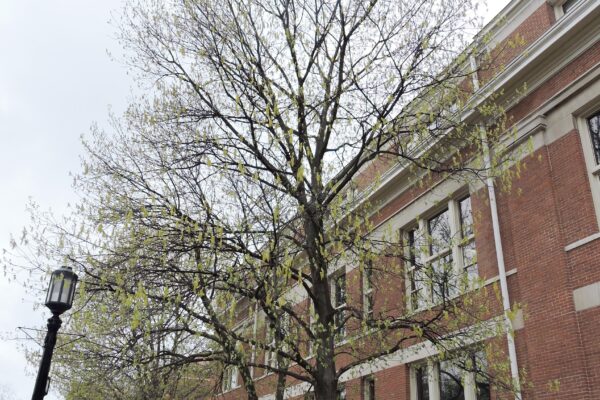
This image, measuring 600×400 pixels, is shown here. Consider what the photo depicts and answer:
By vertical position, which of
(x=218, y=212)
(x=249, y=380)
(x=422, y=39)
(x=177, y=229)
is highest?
(x=422, y=39)

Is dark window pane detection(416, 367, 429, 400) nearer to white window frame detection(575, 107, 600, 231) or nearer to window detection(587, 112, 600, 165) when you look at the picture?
white window frame detection(575, 107, 600, 231)

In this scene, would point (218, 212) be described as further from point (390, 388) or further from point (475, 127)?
point (390, 388)

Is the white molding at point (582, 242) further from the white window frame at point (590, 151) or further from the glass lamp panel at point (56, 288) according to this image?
the glass lamp panel at point (56, 288)

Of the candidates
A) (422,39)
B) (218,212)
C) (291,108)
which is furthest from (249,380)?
(422,39)

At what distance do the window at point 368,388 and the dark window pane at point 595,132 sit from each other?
8951 millimetres

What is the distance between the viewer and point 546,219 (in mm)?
11320

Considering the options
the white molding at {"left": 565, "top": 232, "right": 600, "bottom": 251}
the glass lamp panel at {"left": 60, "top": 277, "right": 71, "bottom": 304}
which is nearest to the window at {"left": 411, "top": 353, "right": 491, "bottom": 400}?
the white molding at {"left": 565, "top": 232, "right": 600, "bottom": 251}

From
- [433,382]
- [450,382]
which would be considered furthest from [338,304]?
[450,382]

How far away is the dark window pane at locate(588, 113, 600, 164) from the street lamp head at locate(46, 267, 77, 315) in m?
9.91

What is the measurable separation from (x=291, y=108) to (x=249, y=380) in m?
5.67

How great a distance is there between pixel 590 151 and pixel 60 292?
1007 cm

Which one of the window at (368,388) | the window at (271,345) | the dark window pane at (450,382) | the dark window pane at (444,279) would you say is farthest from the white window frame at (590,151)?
the window at (368,388)

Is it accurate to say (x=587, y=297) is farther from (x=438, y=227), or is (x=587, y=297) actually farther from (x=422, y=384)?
(x=422, y=384)

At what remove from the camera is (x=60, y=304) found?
328 inches
